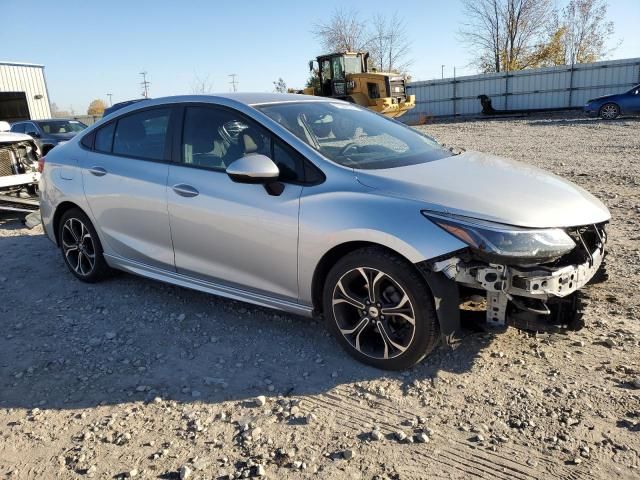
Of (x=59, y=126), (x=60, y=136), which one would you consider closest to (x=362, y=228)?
(x=60, y=136)

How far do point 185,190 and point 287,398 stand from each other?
1684mm

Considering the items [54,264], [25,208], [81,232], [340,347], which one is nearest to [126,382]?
[340,347]

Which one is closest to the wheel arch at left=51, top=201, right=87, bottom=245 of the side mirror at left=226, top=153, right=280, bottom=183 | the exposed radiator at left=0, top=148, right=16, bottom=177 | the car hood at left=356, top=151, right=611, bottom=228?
the side mirror at left=226, top=153, right=280, bottom=183

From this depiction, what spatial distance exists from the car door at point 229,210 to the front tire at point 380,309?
349mm

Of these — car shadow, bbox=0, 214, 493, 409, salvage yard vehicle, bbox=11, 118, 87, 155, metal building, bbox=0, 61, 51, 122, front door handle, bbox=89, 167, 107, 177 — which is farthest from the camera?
metal building, bbox=0, 61, 51, 122

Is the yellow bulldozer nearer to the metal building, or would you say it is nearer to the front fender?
the metal building

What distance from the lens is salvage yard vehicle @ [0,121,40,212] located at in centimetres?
799

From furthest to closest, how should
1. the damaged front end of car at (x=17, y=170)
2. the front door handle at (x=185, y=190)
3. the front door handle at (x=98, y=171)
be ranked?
the damaged front end of car at (x=17, y=170), the front door handle at (x=98, y=171), the front door handle at (x=185, y=190)

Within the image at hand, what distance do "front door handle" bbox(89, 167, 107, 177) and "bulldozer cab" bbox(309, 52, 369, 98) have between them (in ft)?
64.0

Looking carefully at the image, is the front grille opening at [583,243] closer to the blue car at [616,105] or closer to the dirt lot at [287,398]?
the dirt lot at [287,398]

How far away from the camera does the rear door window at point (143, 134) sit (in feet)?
13.6

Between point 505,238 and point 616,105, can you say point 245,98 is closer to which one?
point 505,238

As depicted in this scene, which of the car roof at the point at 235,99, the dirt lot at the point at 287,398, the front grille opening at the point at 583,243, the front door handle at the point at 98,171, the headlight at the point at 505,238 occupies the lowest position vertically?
the dirt lot at the point at 287,398

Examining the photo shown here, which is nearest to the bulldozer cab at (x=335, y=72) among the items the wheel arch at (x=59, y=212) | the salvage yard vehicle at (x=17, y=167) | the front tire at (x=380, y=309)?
the salvage yard vehicle at (x=17, y=167)
